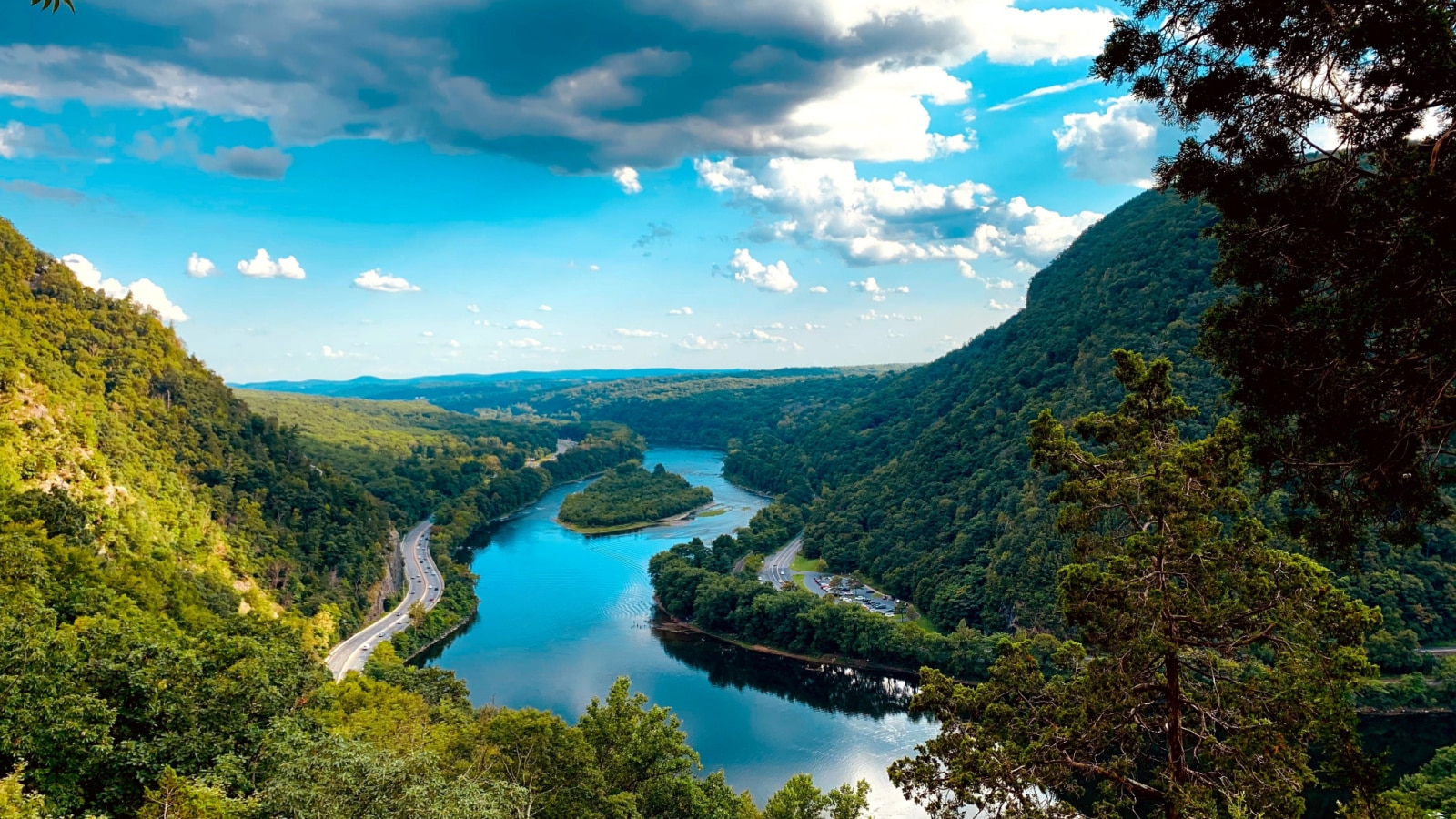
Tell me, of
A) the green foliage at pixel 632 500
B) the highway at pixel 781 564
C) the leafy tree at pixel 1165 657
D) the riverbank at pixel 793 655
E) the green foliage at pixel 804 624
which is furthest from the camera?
the green foliage at pixel 632 500

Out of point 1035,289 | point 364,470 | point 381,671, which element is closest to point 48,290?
point 381,671

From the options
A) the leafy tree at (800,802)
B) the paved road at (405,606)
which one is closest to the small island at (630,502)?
the paved road at (405,606)

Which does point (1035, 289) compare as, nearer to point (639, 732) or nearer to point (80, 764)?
point (639, 732)

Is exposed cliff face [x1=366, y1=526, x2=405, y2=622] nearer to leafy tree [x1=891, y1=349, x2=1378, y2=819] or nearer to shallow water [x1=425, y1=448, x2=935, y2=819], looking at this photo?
shallow water [x1=425, y1=448, x2=935, y2=819]

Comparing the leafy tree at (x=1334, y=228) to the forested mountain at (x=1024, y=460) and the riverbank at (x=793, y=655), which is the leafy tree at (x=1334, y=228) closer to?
the forested mountain at (x=1024, y=460)

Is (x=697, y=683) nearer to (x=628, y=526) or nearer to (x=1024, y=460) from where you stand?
(x=1024, y=460)

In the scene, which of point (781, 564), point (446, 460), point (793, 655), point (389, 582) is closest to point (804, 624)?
point (793, 655)

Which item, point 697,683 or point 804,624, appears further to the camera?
point 804,624
